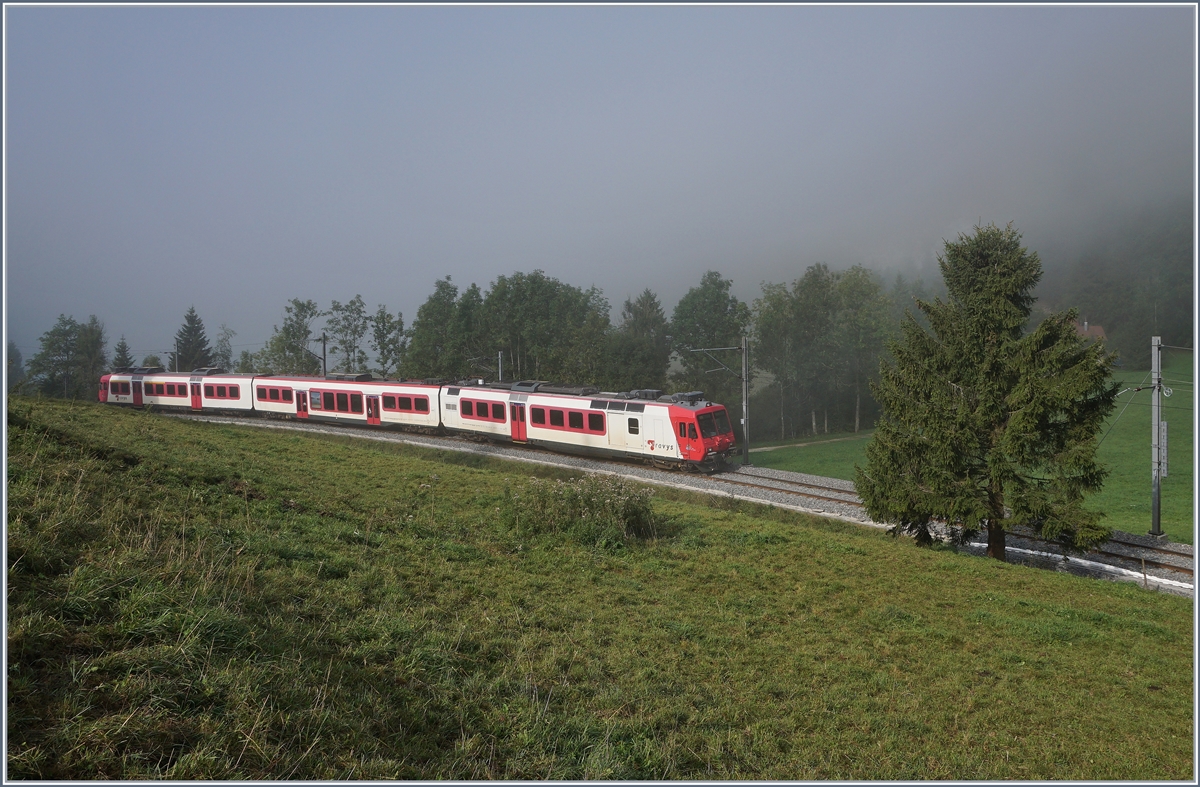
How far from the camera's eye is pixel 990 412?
15.4 metres

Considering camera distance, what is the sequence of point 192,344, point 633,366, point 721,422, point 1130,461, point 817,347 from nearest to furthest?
point 721,422, point 1130,461, point 633,366, point 817,347, point 192,344

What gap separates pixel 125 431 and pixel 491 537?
1208 centimetres

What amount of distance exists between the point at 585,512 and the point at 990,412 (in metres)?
10.8

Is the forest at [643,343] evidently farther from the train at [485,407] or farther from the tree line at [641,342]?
the train at [485,407]

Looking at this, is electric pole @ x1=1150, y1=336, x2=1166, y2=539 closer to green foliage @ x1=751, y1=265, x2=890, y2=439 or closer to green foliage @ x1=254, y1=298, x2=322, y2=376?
green foliage @ x1=751, y1=265, x2=890, y2=439

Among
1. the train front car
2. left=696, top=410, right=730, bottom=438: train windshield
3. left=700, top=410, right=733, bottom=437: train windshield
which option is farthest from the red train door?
left=700, top=410, right=733, bottom=437: train windshield

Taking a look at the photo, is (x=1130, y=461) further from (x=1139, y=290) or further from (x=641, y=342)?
(x=1139, y=290)

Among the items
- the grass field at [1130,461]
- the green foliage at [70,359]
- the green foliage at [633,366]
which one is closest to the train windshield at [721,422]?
the grass field at [1130,461]

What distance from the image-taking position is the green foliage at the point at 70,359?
47.9m

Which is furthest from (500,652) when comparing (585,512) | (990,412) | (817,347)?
(817,347)

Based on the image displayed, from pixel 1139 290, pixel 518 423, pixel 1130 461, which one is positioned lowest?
pixel 1130 461

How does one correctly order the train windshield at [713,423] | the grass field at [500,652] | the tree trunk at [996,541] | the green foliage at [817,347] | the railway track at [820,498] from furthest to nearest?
the green foliage at [817,347] < the train windshield at [713,423] < the tree trunk at [996,541] < the railway track at [820,498] < the grass field at [500,652]

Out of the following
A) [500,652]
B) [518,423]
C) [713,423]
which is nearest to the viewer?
[500,652]

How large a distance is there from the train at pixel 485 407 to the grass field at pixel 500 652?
13035mm
